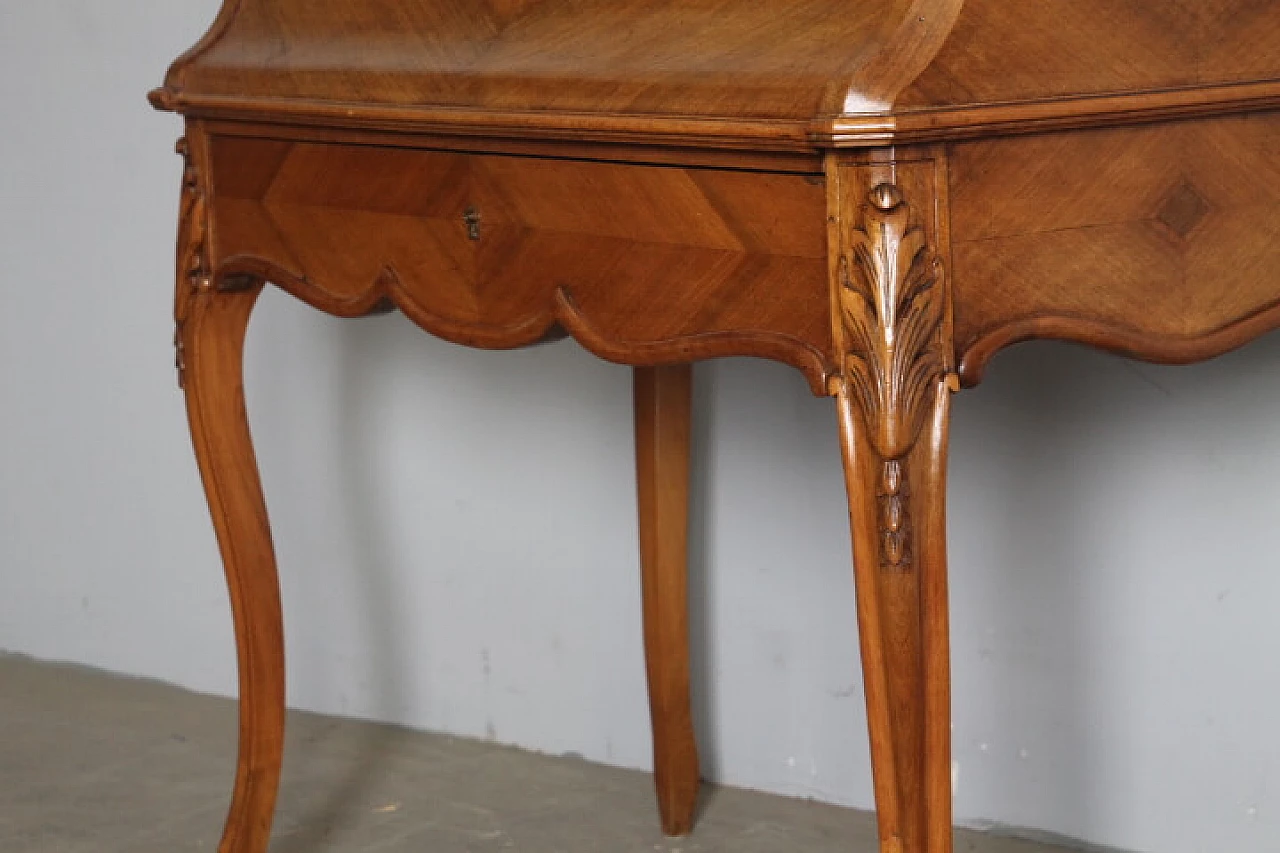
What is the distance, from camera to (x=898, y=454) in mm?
1313

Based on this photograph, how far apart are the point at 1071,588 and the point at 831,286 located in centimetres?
99

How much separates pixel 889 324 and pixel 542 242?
15.8 inches

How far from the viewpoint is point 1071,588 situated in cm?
221

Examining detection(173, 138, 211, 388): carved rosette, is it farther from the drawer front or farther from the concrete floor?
the concrete floor

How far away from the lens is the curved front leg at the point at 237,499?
2.00 m

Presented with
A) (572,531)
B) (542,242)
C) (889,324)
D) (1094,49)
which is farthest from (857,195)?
(572,531)

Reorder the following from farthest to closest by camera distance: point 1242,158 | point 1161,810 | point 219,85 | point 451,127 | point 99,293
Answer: point 99,293 → point 1161,810 → point 219,85 → point 451,127 → point 1242,158

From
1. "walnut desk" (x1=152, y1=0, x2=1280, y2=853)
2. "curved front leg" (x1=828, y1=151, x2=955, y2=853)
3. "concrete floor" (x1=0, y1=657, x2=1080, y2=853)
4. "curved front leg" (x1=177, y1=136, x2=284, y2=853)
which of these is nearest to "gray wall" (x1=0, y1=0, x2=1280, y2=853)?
"concrete floor" (x1=0, y1=657, x2=1080, y2=853)

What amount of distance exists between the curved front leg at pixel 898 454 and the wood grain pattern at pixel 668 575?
94cm

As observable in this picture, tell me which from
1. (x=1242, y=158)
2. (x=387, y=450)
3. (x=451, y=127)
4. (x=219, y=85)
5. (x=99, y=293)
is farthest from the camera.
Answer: (x=99, y=293)

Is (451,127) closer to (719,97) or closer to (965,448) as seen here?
(719,97)

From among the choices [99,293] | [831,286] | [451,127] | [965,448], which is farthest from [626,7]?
[99,293]

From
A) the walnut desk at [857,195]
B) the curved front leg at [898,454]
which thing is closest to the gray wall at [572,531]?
the walnut desk at [857,195]

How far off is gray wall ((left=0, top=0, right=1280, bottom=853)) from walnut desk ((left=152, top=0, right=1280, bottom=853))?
693mm
